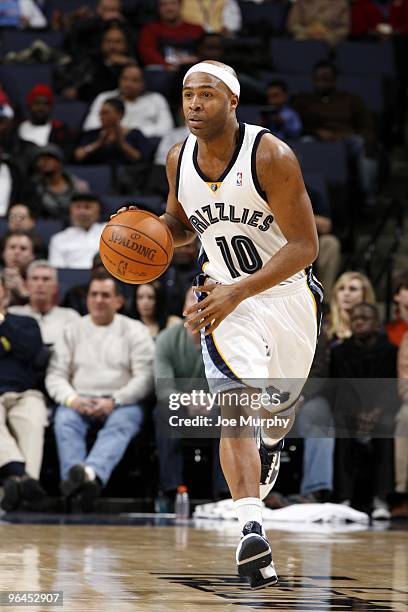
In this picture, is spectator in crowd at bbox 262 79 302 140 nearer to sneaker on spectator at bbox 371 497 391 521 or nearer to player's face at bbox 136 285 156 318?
player's face at bbox 136 285 156 318

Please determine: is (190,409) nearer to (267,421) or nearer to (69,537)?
(69,537)

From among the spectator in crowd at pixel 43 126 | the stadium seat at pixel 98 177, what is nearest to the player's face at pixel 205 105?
the stadium seat at pixel 98 177

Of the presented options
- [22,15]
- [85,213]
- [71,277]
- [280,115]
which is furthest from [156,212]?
[22,15]

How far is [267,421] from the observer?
5047mm

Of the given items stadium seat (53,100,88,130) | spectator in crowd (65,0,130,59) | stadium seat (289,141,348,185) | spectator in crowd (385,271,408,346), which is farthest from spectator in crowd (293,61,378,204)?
spectator in crowd (385,271,408,346)

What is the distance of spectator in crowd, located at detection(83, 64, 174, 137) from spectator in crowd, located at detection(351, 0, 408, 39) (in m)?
2.80

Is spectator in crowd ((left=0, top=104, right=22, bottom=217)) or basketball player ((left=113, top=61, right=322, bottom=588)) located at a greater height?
spectator in crowd ((left=0, top=104, right=22, bottom=217))

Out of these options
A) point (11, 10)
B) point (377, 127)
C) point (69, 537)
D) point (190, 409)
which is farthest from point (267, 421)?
point (11, 10)

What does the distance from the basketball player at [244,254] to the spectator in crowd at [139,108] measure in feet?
21.8

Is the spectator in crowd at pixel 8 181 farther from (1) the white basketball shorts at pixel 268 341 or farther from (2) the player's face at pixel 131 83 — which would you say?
(1) the white basketball shorts at pixel 268 341

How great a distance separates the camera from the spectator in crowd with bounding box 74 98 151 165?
10875 millimetres

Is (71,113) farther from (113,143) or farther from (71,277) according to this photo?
(71,277)

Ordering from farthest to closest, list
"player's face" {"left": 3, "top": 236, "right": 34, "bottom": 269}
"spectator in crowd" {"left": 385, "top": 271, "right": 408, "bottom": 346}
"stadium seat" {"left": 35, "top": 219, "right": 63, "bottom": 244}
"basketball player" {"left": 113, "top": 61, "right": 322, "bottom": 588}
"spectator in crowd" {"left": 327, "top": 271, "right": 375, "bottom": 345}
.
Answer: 1. "stadium seat" {"left": 35, "top": 219, "right": 63, "bottom": 244}
2. "player's face" {"left": 3, "top": 236, "right": 34, "bottom": 269}
3. "spectator in crowd" {"left": 327, "top": 271, "right": 375, "bottom": 345}
4. "spectator in crowd" {"left": 385, "top": 271, "right": 408, "bottom": 346}
5. "basketball player" {"left": 113, "top": 61, "right": 322, "bottom": 588}

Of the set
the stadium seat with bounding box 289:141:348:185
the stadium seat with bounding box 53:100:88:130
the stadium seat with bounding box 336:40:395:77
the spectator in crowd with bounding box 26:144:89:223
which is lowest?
the spectator in crowd with bounding box 26:144:89:223
